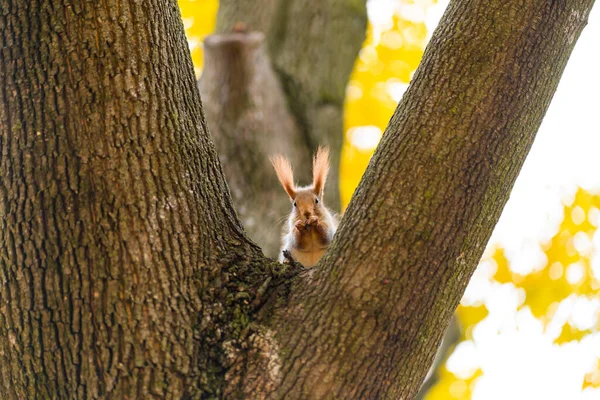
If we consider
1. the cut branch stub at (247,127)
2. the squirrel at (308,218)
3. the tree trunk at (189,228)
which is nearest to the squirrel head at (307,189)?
the squirrel at (308,218)

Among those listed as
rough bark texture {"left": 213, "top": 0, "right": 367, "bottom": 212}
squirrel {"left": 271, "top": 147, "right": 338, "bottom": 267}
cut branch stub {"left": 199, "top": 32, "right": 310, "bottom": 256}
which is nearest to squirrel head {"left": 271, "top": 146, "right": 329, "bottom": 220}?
squirrel {"left": 271, "top": 147, "right": 338, "bottom": 267}

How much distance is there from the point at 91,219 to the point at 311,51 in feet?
11.5

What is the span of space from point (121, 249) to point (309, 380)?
0.75m

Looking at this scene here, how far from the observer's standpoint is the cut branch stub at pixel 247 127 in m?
4.66

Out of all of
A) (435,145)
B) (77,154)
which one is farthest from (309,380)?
(77,154)

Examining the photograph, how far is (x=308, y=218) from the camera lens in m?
4.20

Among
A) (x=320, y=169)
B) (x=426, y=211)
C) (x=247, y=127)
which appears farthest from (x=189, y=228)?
(x=247, y=127)

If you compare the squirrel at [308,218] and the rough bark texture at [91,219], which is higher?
the squirrel at [308,218]

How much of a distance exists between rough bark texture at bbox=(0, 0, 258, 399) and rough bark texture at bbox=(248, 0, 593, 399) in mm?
377

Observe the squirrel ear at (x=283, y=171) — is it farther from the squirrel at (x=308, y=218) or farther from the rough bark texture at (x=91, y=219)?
the rough bark texture at (x=91, y=219)

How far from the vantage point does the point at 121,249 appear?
7.52ft

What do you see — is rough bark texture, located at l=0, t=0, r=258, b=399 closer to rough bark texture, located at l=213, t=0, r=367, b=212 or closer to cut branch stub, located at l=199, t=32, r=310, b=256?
cut branch stub, located at l=199, t=32, r=310, b=256

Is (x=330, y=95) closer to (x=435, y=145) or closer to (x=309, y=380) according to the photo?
(x=435, y=145)

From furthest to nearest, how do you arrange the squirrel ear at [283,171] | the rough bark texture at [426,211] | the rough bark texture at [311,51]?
1. the rough bark texture at [311,51]
2. the squirrel ear at [283,171]
3. the rough bark texture at [426,211]
